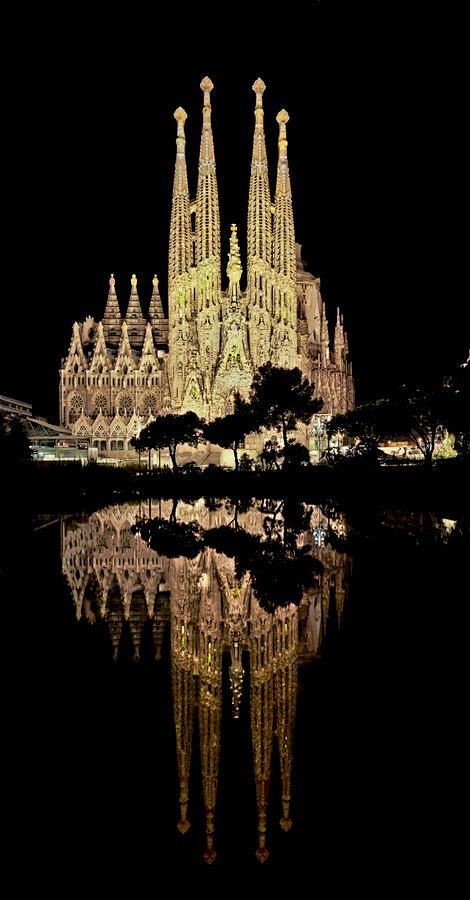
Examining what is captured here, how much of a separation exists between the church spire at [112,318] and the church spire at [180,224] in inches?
468

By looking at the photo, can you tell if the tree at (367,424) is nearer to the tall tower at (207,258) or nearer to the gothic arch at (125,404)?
the tall tower at (207,258)

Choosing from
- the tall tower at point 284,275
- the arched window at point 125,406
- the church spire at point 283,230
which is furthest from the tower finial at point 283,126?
the arched window at point 125,406

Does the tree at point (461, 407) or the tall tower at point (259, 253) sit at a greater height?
the tall tower at point (259, 253)

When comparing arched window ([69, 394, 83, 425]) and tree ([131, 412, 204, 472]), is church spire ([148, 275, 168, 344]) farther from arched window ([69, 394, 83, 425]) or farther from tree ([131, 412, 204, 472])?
tree ([131, 412, 204, 472])

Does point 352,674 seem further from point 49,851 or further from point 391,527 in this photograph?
point 391,527

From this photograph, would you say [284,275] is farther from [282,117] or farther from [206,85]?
[206,85]

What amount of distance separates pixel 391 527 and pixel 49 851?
1510 cm

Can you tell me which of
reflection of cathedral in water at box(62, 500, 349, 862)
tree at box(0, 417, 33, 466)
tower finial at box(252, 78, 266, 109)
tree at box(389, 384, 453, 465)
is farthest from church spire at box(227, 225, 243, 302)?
reflection of cathedral in water at box(62, 500, 349, 862)

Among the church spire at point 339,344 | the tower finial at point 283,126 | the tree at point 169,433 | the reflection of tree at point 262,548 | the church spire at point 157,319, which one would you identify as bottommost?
the reflection of tree at point 262,548

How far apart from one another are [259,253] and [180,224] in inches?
320

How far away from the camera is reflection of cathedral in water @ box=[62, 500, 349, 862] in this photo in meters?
4.59

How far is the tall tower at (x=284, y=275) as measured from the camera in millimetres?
67688

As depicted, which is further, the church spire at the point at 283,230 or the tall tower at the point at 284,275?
the church spire at the point at 283,230

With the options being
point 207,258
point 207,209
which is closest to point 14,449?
point 207,258
